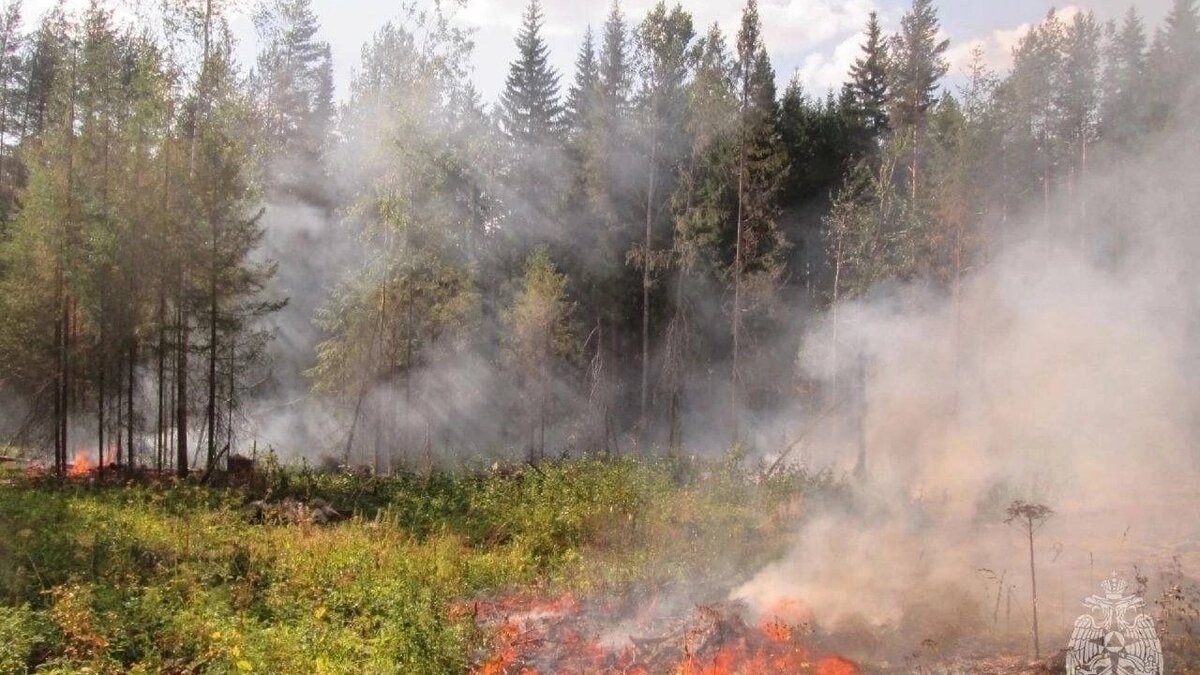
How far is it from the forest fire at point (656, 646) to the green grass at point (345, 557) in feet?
2.21

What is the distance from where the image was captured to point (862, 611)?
32.3ft

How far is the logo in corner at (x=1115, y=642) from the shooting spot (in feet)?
24.9

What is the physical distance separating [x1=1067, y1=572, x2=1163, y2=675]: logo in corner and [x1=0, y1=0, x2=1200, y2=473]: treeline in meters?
12.9

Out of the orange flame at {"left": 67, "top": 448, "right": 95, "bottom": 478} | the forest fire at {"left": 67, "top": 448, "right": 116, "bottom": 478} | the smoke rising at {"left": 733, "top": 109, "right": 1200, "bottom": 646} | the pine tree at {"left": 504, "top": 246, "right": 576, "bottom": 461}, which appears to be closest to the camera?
the smoke rising at {"left": 733, "top": 109, "right": 1200, "bottom": 646}

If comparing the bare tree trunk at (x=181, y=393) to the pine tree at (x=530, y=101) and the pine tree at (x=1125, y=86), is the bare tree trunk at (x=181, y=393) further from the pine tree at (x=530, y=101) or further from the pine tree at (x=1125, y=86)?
the pine tree at (x=1125, y=86)

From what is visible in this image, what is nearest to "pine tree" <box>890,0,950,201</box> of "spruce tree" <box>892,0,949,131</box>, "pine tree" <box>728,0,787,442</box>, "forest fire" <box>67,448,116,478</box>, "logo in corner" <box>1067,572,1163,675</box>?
"spruce tree" <box>892,0,949,131</box>

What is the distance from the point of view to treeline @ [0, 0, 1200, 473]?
736 inches

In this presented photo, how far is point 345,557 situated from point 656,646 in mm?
5951

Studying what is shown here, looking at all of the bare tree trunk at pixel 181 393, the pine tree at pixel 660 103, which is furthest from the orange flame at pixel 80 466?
the pine tree at pixel 660 103

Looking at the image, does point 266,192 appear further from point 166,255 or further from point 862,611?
point 862,611

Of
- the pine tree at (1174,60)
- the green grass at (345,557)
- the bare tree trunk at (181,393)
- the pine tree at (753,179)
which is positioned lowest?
the green grass at (345,557)

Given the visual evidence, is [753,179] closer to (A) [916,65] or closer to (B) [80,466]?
(A) [916,65]

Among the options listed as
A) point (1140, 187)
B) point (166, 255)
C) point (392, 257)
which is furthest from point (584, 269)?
point (1140, 187)

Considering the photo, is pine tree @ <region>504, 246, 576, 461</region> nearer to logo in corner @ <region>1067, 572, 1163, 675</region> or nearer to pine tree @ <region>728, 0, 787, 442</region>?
pine tree @ <region>728, 0, 787, 442</region>
